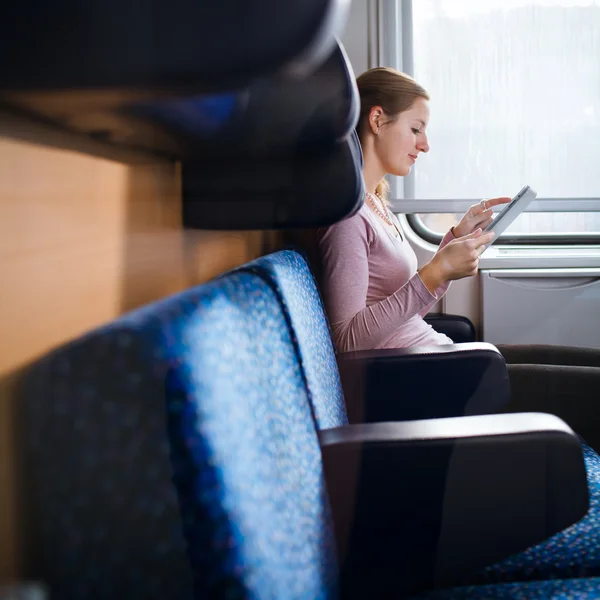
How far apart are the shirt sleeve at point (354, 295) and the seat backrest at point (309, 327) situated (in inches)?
4.3

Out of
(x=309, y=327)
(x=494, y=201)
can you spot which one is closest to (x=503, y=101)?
(x=494, y=201)

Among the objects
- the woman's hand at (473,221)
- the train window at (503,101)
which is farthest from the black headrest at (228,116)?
the train window at (503,101)

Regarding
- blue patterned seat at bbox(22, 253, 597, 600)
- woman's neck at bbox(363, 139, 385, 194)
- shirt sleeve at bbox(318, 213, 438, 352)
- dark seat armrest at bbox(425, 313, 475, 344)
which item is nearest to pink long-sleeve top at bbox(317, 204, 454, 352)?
shirt sleeve at bbox(318, 213, 438, 352)

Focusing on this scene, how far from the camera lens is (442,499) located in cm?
78

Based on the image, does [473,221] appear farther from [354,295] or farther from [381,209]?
[354,295]

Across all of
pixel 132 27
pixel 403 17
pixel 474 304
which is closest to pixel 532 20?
pixel 403 17

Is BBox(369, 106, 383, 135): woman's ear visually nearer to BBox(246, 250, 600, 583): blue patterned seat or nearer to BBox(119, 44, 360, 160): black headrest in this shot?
BBox(246, 250, 600, 583): blue patterned seat

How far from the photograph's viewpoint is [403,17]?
2.42 m

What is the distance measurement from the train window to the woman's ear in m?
0.82

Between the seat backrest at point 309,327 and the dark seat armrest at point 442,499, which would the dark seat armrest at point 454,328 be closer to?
the seat backrest at point 309,327

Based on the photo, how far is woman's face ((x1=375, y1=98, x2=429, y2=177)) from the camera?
164cm

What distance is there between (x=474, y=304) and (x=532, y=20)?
1.04 m

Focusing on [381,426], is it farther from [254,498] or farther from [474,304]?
[474,304]

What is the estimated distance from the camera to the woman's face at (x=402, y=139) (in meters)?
1.64
